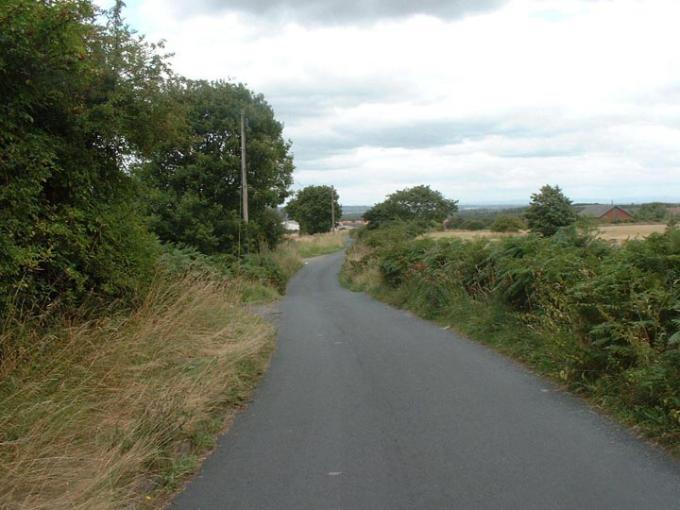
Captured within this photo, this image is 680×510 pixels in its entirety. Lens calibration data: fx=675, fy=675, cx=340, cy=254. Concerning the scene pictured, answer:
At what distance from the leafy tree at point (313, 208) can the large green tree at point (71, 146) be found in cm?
9573

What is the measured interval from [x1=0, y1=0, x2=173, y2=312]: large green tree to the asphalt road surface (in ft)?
8.04

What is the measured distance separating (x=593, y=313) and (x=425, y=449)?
3649 mm

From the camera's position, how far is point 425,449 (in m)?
5.95

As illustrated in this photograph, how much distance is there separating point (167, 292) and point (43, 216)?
10.2ft

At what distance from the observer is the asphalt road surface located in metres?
4.87

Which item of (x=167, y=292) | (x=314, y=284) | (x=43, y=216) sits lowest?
(x=314, y=284)

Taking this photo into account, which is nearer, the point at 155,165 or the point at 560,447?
the point at 560,447

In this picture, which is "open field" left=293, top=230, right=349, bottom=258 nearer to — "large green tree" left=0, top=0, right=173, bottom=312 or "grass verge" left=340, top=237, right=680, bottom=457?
"grass verge" left=340, top=237, right=680, bottom=457

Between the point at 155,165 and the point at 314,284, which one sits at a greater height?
the point at 155,165

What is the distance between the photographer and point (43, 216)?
702 centimetres

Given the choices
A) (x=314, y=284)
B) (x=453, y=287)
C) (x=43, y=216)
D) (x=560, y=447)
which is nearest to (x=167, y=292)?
(x=43, y=216)

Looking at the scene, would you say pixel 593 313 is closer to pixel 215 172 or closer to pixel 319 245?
pixel 215 172

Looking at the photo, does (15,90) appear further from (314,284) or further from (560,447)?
(314,284)

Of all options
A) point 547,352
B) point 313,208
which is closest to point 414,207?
point 313,208
